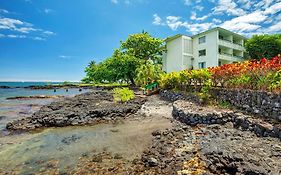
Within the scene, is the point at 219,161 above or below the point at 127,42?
below

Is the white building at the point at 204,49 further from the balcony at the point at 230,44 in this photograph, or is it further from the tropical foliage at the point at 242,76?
the tropical foliage at the point at 242,76

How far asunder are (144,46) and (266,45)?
25.5 metres

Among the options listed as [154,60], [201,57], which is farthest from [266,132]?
[154,60]

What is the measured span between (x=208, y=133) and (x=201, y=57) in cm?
2886

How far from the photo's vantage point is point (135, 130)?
1142 cm

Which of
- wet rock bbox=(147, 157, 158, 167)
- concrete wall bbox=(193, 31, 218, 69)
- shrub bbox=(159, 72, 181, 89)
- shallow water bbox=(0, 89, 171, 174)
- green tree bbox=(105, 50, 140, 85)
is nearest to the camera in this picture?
wet rock bbox=(147, 157, 158, 167)

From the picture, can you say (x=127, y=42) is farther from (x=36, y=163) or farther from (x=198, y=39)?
(x=36, y=163)

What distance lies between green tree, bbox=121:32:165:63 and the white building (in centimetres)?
756

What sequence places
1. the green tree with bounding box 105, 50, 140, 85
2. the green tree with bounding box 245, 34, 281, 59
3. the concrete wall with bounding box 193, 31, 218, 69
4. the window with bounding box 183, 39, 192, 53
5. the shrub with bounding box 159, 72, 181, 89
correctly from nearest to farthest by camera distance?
the shrub with bounding box 159, 72, 181, 89 < the concrete wall with bounding box 193, 31, 218, 69 < the green tree with bounding box 245, 34, 281, 59 < the window with bounding box 183, 39, 192, 53 < the green tree with bounding box 105, 50, 140, 85

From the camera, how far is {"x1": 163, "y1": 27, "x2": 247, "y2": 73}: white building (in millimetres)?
33281

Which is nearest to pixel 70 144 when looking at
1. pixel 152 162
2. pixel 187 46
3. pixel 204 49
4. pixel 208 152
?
pixel 152 162

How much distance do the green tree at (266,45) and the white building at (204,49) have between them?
2.97 meters

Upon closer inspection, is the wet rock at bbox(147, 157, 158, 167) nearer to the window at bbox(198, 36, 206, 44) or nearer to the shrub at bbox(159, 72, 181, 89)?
the shrub at bbox(159, 72, 181, 89)

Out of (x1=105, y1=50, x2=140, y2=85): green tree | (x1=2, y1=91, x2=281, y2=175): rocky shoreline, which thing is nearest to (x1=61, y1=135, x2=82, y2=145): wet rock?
(x1=2, y1=91, x2=281, y2=175): rocky shoreline
